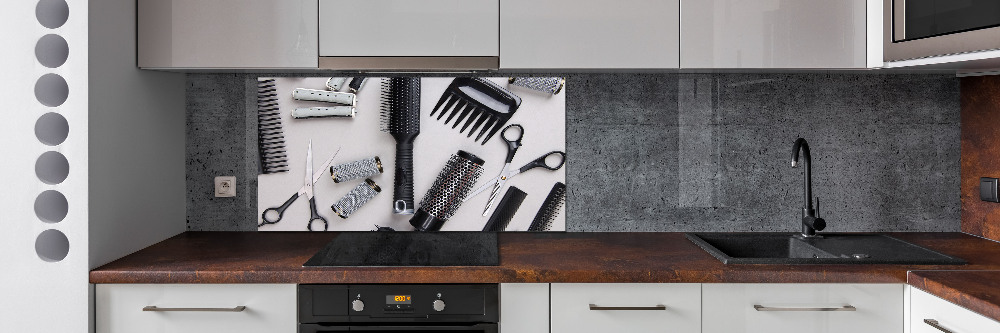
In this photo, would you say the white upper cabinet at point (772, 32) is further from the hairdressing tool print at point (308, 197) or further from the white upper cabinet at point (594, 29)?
the hairdressing tool print at point (308, 197)

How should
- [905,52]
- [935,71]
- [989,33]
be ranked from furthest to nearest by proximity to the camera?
[935,71] < [905,52] < [989,33]

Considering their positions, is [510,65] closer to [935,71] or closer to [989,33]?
[989,33]

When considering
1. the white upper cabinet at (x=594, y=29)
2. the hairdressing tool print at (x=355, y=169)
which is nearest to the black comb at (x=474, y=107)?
the hairdressing tool print at (x=355, y=169)

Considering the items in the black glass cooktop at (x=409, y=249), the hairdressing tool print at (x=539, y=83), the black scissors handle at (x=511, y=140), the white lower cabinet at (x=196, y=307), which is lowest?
the white lower cabinet at (x=196, y=307)

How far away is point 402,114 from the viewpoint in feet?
7.48

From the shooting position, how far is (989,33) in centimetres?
164

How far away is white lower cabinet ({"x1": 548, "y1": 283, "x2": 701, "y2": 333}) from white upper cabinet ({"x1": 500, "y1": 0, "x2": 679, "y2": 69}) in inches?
26.3

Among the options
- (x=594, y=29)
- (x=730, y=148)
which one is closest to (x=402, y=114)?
(x=594, y=29)

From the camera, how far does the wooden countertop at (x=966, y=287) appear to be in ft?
4.45

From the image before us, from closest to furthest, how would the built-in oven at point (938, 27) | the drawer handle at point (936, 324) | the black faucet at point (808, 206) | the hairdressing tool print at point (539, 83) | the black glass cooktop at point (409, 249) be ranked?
the drawer handle at point (936, 324) → the built-in oven at point (938, 27) → the black glass cooktop at point (409, 249) → the black faucet at point (808, 206) → the hairdressing tool print at point (539, 83)

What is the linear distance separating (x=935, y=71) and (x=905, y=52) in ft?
1.45

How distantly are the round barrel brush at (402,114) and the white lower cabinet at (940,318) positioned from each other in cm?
153

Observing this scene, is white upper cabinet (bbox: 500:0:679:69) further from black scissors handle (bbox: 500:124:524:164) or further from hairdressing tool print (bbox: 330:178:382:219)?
hairdressing tool print (bbox: 330:178:382:219)

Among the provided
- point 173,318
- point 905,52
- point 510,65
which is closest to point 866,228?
point 905,52
